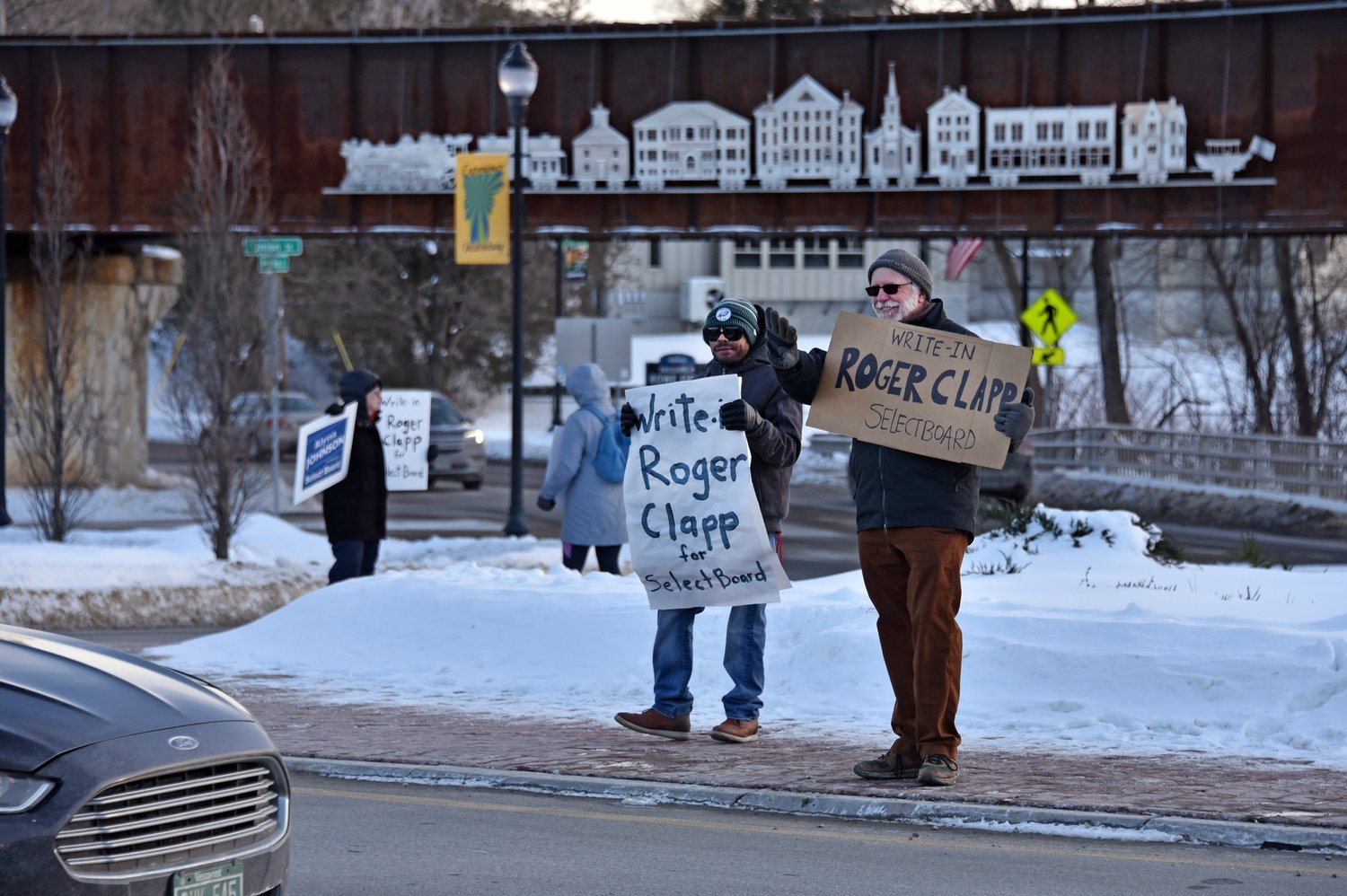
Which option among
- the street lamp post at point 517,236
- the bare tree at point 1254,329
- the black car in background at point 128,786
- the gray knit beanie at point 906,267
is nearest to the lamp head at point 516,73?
the street lamp post at point 517,236

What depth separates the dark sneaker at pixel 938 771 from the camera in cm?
756

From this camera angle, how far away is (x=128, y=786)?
451cm

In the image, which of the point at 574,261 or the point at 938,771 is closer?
the point at 938,771

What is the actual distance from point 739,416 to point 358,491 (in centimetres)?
611

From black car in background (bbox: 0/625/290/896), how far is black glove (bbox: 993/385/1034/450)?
355 centimetres

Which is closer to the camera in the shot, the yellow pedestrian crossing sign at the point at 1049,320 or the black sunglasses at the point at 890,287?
the black sunglasses at the point at 890,287

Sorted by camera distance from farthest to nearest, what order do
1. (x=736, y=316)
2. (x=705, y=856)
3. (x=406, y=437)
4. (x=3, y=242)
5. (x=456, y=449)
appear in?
1. (x=456, y=449)
2. (x=3, y=242)
3. (x=406, y=437)
4. (x=736, y=316)
5. (x=705, y=856)

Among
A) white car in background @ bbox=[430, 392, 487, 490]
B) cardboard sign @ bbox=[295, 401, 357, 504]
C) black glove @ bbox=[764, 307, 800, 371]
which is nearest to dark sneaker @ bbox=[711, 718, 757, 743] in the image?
black glove @ bbox=[764, 307, 800, 371]

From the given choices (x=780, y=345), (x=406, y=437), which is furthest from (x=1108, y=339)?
(x=780, y=345)

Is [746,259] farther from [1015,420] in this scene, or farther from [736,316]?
[1015,420]

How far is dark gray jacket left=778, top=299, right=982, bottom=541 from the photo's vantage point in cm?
757

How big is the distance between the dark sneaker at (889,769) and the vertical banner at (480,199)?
16.9m

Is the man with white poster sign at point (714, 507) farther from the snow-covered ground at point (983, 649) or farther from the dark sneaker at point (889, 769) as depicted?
the dark sneaker at point (889, 769)

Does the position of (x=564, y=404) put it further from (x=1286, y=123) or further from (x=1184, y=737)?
(x=1184, y=737)
